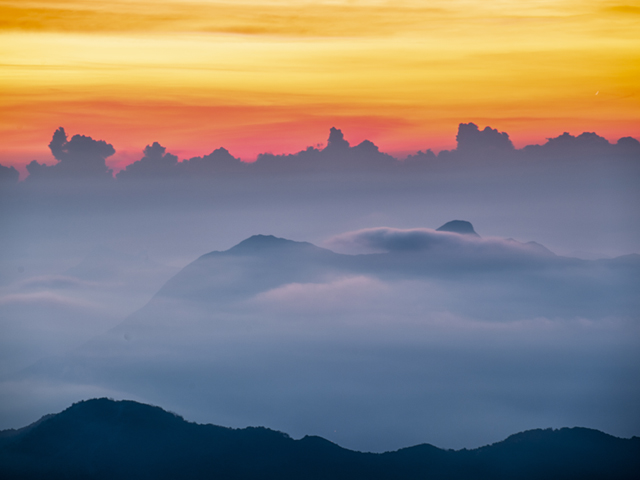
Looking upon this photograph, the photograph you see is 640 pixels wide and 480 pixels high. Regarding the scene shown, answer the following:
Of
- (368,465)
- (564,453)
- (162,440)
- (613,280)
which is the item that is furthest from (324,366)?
(613,280)

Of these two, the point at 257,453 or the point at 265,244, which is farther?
the point at 265,244

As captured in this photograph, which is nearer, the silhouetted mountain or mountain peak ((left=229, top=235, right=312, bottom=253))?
the silhouetted mountain

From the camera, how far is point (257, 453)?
44562 mm

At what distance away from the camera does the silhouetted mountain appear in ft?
134

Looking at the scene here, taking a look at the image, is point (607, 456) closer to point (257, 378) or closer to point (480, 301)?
point (480, 301)

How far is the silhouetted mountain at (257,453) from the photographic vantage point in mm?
40844

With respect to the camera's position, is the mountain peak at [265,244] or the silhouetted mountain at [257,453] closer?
the silhouetted mountain at [257,453]

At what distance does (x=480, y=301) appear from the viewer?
2044 inches

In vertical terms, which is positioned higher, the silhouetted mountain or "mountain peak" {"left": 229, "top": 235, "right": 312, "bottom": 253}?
"mountain peak" {"left": 229, "top": 235, "right": 312, "bottom": 253}

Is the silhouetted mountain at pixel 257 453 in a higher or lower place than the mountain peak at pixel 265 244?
lower

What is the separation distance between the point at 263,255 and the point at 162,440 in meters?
23.9

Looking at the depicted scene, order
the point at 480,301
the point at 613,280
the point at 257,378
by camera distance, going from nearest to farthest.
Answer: the point at 257,378, the point at 613,280, the point at 480,301

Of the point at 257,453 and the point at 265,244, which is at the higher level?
the point at 265,244

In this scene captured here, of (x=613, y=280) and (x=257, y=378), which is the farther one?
(x=613, y=280)
